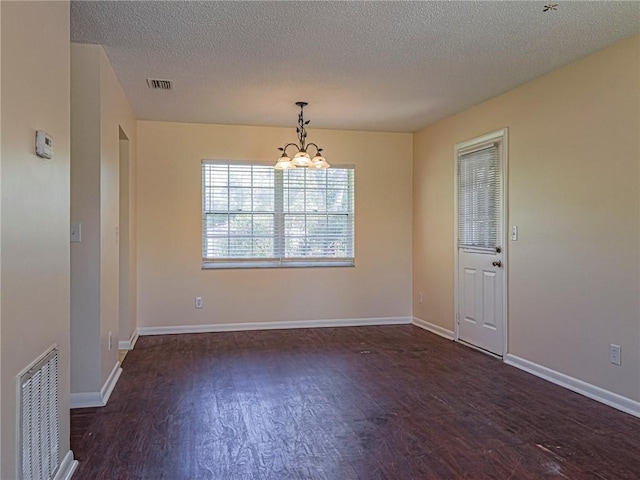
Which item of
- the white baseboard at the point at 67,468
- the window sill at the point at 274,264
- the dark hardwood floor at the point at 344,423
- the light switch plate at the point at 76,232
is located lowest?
the dark hardwood floor at the point at 344,423

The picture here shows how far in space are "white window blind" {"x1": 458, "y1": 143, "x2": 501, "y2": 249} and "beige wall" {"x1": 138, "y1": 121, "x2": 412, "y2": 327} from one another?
4.07 ft

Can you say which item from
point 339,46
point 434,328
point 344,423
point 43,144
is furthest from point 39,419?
point 434,328

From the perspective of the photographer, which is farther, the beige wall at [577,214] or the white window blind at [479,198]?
the white window blind at [479,198]

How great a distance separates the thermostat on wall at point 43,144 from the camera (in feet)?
6.27

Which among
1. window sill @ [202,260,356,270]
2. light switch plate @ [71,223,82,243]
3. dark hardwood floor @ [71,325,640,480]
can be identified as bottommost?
dark hardwood floor @ [71,325,640,480]

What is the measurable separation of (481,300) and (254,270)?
263 centimetres

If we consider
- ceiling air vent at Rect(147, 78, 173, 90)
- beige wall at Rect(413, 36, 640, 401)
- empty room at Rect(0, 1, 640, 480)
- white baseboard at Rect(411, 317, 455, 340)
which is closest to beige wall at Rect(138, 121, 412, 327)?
empty room at Rect(0, 1, 640, 480)

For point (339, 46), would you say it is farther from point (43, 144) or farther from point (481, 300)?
point (481, 300)

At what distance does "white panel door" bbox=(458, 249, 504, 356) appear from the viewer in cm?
453

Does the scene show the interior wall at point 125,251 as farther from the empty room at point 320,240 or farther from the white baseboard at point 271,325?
the white baseboard at point 271,325

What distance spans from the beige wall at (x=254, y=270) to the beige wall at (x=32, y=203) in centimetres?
325

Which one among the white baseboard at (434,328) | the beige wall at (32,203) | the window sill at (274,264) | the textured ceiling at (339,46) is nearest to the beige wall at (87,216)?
the textured ceiling at (339,46)

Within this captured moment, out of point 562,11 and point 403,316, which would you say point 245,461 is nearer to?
point 562,11

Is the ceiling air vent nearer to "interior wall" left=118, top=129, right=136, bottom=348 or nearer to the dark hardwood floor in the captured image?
"interior wall" left=118, top=129, right=136, bottom=348
